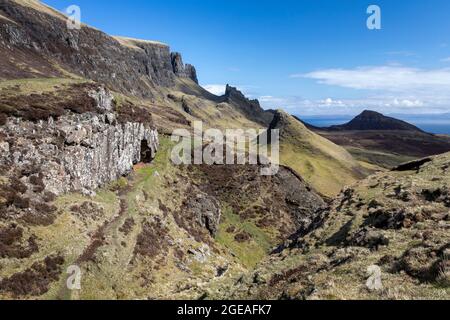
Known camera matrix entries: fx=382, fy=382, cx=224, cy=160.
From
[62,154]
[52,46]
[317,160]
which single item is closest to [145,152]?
[62,154]

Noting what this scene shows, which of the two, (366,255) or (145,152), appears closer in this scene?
(366,255)

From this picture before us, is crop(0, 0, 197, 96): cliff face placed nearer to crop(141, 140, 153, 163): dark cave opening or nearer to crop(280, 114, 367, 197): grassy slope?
crop(141, 140, 153, 163): dark cave opening

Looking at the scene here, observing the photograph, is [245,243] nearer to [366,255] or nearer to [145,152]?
[145,152]

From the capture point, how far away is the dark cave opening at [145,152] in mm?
74000

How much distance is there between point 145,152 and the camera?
2933 inches

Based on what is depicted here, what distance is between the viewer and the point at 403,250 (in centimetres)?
2212

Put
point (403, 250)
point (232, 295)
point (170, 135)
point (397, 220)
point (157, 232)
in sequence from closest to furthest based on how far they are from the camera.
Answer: point (403, 250)
point (232, 295)
point (397, 220)
point (157, 232)
point (170, 135)

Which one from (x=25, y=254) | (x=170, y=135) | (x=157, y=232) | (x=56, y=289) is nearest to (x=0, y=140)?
(x=25, y=254)

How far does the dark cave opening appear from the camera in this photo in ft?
243

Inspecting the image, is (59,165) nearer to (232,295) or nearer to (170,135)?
(232,295)

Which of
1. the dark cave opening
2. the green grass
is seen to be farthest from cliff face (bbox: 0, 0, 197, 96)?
the green grass

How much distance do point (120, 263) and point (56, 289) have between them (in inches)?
330

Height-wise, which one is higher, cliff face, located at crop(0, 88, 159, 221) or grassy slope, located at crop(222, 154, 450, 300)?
cliff face, located at crop(0, 88, 159, 221)
